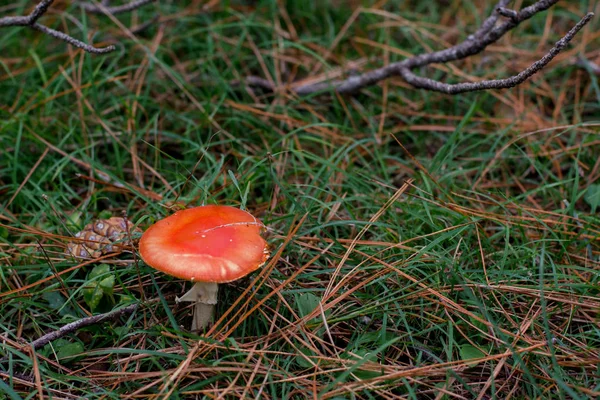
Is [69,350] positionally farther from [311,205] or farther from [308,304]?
[311,205]

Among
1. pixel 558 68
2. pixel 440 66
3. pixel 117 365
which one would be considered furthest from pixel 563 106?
pixel 117 365

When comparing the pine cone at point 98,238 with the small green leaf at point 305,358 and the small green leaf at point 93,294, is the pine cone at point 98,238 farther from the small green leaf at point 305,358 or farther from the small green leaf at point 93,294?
the small green leaf at point 305,358

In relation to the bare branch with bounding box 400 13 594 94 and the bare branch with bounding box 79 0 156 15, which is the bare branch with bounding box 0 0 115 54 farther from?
the bare branch with bounding box 400 13 594 94

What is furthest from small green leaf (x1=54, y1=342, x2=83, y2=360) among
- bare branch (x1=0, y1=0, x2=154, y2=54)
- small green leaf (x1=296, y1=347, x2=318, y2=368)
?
bare branch (x1=0, y1=0, x2=154, y2=54)

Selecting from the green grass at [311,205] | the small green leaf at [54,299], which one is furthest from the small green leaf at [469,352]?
the small green leaf at [54,299]

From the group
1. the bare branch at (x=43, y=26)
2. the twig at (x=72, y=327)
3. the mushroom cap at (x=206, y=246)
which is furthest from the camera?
the bare branch at (x=43, y=26)

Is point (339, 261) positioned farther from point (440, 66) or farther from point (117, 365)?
point (440, 66)

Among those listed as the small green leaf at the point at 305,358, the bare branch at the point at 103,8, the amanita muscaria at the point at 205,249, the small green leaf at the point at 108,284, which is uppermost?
the bare branch at the point at 103,8
